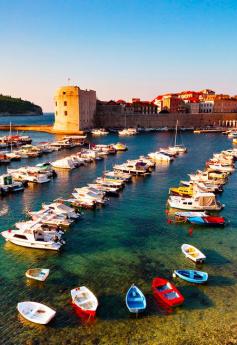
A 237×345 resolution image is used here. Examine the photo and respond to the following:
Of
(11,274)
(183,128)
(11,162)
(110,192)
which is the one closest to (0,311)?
(11,274)

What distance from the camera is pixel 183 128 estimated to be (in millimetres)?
112375

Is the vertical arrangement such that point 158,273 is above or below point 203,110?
below

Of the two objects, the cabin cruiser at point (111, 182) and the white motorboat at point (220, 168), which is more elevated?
the white motorboat at point (220, 168)

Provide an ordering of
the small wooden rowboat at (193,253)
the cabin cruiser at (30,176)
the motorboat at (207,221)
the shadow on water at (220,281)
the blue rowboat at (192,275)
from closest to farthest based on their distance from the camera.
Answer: the blue rowboat at (192,275)
the shadow on water at (220,281)
the small wooden rowboat at (193,253)
the motorboat at (207,221)
the cabin cruiser at (30,176)

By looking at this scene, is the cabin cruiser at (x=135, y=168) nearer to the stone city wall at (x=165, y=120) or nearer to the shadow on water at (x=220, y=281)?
the shadow on water at (x=220, y=281)

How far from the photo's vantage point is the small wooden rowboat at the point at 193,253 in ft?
59.7

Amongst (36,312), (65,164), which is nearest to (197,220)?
(36,312)

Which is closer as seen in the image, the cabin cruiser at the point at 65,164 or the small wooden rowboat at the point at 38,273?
the small wooden rowboat at the point at 38,273

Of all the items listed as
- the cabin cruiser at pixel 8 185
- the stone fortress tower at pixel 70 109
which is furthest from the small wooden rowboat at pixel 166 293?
the stone fortress tower at pixel 70 109

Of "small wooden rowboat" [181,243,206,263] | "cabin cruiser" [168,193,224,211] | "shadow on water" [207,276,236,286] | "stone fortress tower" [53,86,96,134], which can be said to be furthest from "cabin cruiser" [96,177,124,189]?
"stone fortress tower" [53,86,96,134]

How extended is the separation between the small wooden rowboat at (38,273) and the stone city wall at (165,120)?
9471 cm

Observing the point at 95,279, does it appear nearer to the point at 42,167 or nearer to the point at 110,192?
the point at 110,192

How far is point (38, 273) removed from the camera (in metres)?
16.2

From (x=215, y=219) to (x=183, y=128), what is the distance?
91535 mm
